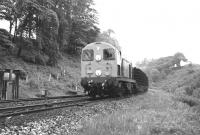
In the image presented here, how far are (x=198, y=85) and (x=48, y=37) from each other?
2002cm

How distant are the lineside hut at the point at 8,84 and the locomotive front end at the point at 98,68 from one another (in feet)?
13.6

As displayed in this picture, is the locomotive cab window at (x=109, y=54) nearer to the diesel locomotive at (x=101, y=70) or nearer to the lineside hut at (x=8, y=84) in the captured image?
the diesel locomotive at (x=101, y=70)

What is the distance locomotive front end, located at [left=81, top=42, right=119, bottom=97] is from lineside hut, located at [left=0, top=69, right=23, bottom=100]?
4157 mm

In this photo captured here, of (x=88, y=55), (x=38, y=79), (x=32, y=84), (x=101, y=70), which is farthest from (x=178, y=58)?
(x=101, y=70)

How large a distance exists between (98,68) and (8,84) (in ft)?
18.8

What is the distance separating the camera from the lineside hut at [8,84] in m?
13.7

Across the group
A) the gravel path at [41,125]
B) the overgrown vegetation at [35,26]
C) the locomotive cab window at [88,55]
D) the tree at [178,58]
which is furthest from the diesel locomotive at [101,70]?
the tree at [178,58]

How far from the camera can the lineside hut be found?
13688 millimetres

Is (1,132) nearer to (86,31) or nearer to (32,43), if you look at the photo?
(32,43)

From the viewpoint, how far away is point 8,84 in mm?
14867

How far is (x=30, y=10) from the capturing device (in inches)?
877

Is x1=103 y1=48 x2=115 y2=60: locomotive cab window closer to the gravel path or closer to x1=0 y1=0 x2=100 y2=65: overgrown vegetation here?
the gravel path

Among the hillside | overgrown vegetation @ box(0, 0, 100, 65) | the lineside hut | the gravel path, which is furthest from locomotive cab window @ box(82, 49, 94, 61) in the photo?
the gravel path

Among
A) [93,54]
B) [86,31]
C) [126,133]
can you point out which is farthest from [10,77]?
[86,31]
